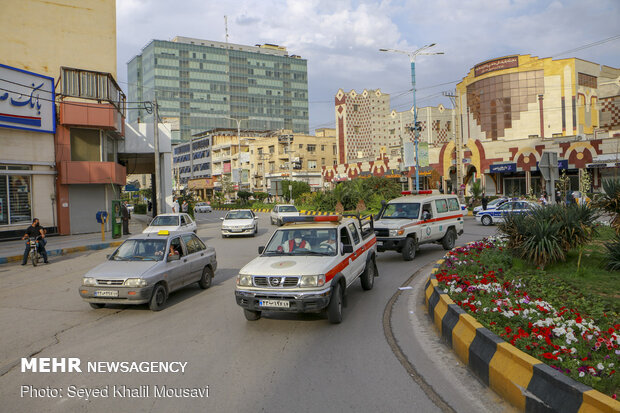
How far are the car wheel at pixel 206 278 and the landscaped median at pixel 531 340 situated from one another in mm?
5437

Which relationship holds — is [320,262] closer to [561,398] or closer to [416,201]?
[561,398]

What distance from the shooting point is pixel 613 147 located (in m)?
37.7

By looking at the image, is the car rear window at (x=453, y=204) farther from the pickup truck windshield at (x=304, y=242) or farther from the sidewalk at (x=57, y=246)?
the sidewalk at (x=57, y=246)

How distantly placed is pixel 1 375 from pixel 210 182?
3991 inches

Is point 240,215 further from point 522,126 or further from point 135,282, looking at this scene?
point 522,126

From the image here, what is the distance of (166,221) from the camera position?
67.7 feet

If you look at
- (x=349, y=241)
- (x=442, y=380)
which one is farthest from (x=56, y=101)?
(x=442, y=380)

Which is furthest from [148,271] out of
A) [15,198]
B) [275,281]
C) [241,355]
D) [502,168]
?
[502,168]

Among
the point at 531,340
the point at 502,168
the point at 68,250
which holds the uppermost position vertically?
the point at 502,168

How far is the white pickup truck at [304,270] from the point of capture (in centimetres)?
702

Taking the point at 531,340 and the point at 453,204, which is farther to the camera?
the point at 453,204

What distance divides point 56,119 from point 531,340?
28.5 m

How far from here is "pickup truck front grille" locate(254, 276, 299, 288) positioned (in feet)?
23.1

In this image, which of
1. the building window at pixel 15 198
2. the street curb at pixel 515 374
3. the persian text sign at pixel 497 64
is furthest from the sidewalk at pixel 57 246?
the persian text sign at pixel 497 64
